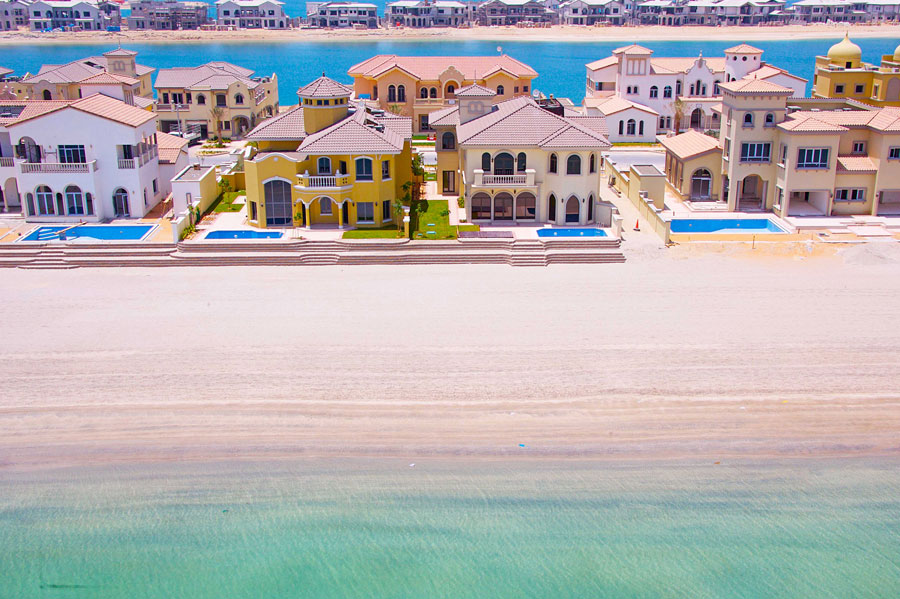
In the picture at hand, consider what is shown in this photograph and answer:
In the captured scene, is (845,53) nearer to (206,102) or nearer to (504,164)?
(504,164)

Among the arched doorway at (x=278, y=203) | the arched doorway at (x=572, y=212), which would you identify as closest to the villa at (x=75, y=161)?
the arched doorway at (x=278, y=203)

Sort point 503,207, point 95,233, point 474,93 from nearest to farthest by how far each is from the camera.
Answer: point 95,233 < point 503,207 < point 474,93

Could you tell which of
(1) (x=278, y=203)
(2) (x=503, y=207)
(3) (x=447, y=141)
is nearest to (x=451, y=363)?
(2) (x=503, y=207)

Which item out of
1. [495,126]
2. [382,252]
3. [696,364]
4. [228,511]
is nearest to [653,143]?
[495,126]

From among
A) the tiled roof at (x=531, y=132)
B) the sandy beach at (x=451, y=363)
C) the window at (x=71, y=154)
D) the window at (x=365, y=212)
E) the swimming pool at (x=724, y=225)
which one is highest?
the tiled roof at (x=531, y=132)

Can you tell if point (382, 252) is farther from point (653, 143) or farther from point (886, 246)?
A: point (653, 143)

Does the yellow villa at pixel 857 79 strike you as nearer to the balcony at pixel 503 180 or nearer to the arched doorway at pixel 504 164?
the balcony at pixel 503 180
